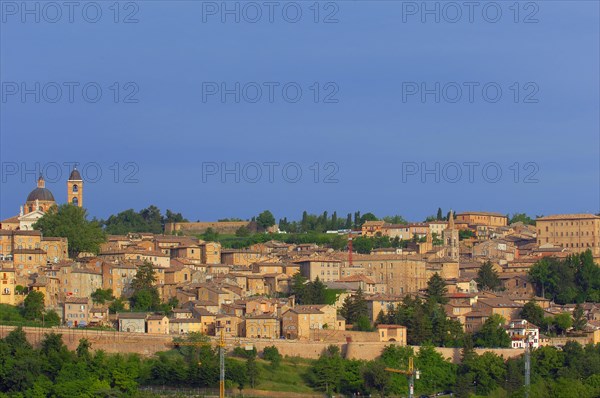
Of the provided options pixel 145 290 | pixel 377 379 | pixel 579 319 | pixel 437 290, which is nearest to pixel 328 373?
pixel 377 379

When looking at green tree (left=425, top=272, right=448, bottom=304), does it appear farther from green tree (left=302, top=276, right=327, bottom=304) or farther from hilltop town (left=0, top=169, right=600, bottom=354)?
green tree (left=302, top=276, right=327, bottom=304)

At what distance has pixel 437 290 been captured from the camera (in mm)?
66875

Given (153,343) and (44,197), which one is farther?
(44,197)

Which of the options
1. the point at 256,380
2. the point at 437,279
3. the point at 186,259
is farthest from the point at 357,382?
the point at 186,259

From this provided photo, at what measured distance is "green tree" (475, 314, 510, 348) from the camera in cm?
6231

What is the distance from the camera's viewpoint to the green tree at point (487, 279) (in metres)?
72.3

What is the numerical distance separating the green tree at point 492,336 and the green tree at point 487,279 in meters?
8.91

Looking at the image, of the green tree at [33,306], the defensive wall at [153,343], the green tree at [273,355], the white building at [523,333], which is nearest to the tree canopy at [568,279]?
the white building at [523,333]

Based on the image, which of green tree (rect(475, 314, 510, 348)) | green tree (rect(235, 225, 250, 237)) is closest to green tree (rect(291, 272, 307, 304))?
green tree (rect(475, 314, 510, 348))

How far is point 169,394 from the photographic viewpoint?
56531 mm

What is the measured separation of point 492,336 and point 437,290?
4.93 metres

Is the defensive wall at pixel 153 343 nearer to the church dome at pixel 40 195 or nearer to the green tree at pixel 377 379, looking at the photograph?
the green tree at pixel 377 379

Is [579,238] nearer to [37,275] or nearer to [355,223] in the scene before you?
[355,223]

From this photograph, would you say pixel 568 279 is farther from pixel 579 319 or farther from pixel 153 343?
pixel 153 343
